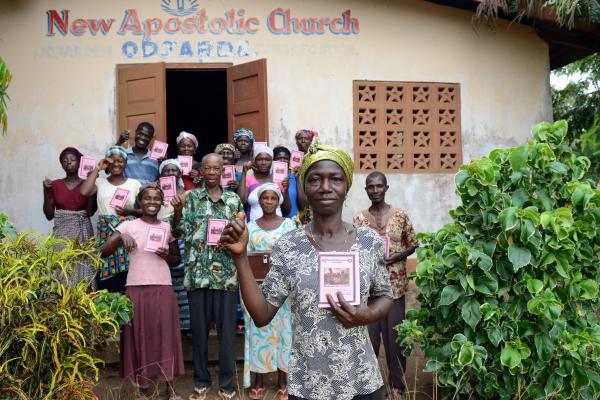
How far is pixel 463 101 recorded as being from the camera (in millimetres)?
8219

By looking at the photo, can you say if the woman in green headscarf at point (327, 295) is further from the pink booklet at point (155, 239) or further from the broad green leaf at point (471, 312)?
the pink booklet at point (155, 239)

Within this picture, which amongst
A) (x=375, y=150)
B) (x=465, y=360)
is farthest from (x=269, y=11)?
(x=465, y=360)

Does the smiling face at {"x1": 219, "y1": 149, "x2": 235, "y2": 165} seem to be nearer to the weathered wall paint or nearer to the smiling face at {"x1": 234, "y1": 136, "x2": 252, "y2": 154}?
the smiling face at {"x1": 234, "y1": 136, "x2": 252, "y2": 154}

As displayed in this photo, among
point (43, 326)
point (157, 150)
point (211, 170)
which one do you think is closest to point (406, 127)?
point (157, 150)

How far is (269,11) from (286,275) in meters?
5.78

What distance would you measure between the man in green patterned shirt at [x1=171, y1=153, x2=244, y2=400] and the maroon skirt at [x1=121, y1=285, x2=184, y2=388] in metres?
0.18

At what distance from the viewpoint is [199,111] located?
1402cm

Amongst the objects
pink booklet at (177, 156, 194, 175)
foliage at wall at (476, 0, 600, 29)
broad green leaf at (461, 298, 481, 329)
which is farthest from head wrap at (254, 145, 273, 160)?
foliage at wall at (476, 0, 600, 29)

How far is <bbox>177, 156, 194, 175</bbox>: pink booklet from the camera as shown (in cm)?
635

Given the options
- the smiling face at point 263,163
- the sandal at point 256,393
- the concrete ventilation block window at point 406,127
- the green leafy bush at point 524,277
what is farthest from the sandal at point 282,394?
the concrete ventilation block window at point 406,127

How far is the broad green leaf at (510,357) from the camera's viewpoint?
12.3ft

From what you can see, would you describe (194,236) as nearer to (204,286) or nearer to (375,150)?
(204,286)

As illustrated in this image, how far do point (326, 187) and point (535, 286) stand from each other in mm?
1756

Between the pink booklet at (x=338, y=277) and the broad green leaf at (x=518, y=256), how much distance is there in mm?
1546
